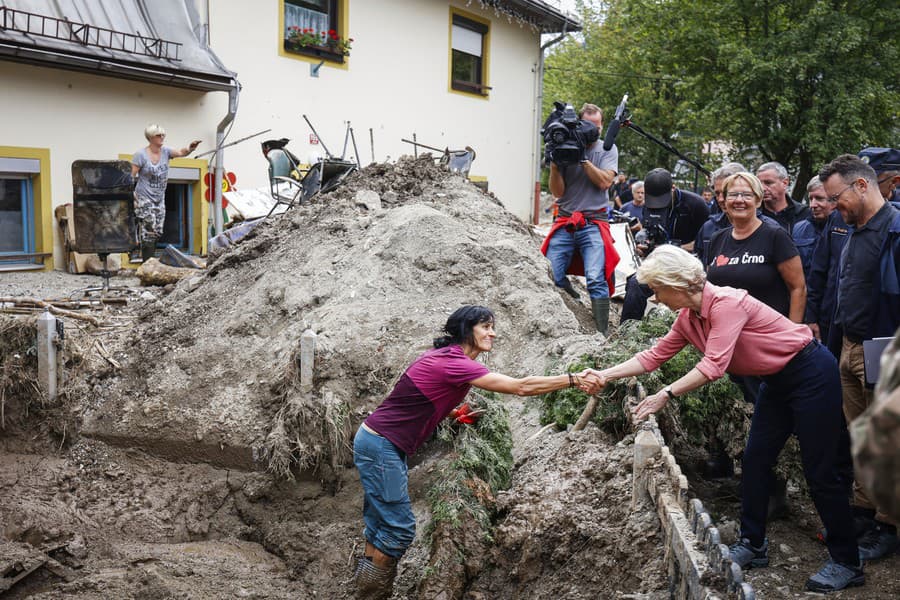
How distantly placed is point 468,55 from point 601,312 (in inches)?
541

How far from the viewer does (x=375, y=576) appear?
16.0 ft

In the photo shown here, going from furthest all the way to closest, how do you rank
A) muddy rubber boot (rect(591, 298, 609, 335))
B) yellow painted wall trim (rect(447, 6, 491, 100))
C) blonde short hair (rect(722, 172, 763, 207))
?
yellow painted wall trim (rect(447, 6, 491, 100)), muddy rubber boot (rect(591, 298, 609, 335)), blonde short hair (rect(722, 172, 763, 207))

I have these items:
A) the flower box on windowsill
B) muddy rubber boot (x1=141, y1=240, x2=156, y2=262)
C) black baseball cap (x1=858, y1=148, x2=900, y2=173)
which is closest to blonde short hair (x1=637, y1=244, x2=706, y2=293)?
black baseball cap (x1=858, y1=148, x2=900, y2=173)

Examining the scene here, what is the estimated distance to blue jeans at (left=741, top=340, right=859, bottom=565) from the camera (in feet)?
13.6

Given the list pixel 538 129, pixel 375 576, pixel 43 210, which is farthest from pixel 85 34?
pixel 538 129

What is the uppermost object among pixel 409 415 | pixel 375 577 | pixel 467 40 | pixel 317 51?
pixel 467 40

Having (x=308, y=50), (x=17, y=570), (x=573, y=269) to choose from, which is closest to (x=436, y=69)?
(x=308, y=50)

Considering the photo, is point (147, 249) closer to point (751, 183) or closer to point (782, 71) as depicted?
point (751, 183)

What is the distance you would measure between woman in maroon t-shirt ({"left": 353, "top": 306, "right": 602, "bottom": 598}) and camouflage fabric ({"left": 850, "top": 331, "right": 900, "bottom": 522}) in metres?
3.07

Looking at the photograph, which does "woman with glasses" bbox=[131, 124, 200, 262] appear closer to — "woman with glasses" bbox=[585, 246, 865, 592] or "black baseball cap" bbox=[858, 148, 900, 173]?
"woman with glasses" bbox=[585, 246, 865, 592]

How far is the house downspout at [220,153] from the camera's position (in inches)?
531

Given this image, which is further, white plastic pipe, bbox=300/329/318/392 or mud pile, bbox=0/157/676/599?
white plastic pipe, bbox=300/329/318/392

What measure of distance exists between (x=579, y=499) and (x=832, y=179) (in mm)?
2163

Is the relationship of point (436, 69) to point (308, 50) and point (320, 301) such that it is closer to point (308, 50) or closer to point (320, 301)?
point (308, 50)
